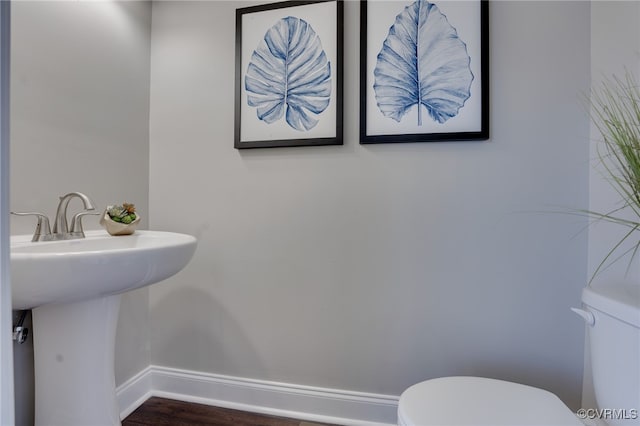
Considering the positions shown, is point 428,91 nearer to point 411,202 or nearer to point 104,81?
point 411,202

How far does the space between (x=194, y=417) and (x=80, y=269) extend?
1014 millimetres

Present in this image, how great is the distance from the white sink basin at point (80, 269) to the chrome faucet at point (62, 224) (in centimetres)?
5

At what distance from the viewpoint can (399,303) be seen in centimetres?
A: 139

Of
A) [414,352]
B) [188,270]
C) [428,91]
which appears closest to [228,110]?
[188,270]

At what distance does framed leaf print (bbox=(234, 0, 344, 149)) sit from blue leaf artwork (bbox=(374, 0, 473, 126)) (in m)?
0.20

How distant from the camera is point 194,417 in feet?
4.78

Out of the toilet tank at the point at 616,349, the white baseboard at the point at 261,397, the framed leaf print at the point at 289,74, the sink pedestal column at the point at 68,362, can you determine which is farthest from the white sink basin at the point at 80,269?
the toilet tank at the point at 616,349

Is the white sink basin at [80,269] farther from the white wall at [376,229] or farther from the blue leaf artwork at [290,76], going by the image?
the blue leaf artwork at [290,76]

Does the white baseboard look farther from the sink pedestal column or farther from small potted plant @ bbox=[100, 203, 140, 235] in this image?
small potted plant @ bbox=[100, 203, 140, 235]

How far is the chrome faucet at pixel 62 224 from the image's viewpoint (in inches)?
42.9

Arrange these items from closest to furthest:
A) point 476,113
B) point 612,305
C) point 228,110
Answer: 1. point 612,305
2. point 476,113
3. point 228,110

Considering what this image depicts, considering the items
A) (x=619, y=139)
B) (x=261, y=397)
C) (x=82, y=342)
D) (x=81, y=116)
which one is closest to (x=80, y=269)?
(x=82, y=342)

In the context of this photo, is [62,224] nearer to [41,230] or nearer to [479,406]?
[41,230]

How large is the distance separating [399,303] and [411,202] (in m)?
0.42
